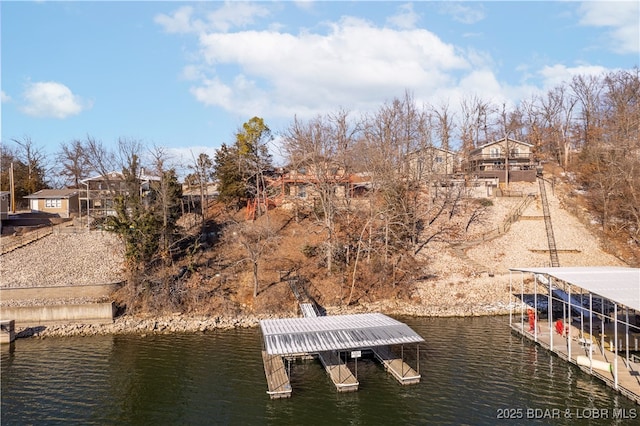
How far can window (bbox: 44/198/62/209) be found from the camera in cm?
5034

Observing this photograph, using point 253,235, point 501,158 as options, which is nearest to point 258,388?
point 253,235

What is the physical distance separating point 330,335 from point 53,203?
4442 centimetres

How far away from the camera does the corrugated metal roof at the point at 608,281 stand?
59.9 feet

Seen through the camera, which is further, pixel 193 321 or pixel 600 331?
pixel 193 321

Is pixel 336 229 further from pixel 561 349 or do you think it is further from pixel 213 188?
pixel 213 188

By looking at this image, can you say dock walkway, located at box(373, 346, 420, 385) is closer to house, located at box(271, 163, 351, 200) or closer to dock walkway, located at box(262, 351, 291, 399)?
dock walkway, located at box(262, 351, 291, 399)

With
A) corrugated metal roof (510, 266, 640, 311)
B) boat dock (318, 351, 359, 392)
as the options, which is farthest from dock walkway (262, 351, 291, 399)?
corrugated metal roof (510, 266, 640, 311)

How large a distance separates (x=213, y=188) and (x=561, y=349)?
4898cm

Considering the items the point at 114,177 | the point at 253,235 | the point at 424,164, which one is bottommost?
the point at 253,235

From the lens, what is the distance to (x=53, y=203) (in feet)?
166

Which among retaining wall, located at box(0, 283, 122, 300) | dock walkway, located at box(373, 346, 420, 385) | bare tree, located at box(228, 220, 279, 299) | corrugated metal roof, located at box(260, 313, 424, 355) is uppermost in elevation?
bare tree, located at box(228, 220, 279, 299)

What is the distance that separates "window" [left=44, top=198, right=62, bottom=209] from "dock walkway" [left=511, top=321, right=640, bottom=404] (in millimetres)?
48854

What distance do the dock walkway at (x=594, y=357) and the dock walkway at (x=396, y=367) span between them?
775cm

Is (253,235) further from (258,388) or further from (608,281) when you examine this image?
(608,281)
